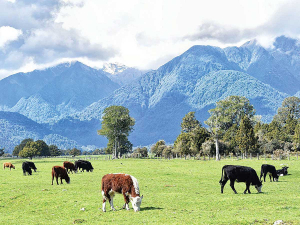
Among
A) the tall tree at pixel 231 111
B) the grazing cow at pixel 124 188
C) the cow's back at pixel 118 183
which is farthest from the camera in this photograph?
the tall tree at pixel 231 111

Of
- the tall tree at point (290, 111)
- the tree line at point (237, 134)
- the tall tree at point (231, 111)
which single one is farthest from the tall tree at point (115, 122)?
the tall tree at point (290, 111)

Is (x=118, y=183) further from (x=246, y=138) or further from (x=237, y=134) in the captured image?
(x=237, y=134)

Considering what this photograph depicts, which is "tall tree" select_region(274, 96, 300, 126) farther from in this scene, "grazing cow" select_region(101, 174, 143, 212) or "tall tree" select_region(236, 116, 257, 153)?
"grazing cow" select_region(101, 174, 143, 212)

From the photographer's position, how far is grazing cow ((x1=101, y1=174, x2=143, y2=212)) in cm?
1794

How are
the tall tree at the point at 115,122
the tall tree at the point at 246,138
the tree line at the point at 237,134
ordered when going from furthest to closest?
the tall tree at the point at 115,122 → the tree line at the point at 237,134 → the tall tree at the point at 246,138

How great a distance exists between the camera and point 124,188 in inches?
723

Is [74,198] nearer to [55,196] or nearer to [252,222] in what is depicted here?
[55,196]

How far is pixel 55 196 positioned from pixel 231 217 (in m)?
14.5

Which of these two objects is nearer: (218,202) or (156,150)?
(218,202)

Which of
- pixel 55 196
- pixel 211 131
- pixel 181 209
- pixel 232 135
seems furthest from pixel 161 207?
pixel 232 135

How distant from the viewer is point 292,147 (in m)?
103

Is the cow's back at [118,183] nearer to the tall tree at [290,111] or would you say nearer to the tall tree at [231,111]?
the tall tree at [231,111]

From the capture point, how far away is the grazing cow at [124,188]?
17.9m

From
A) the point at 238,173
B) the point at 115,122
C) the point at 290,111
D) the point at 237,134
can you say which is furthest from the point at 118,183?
the point at 290,111
